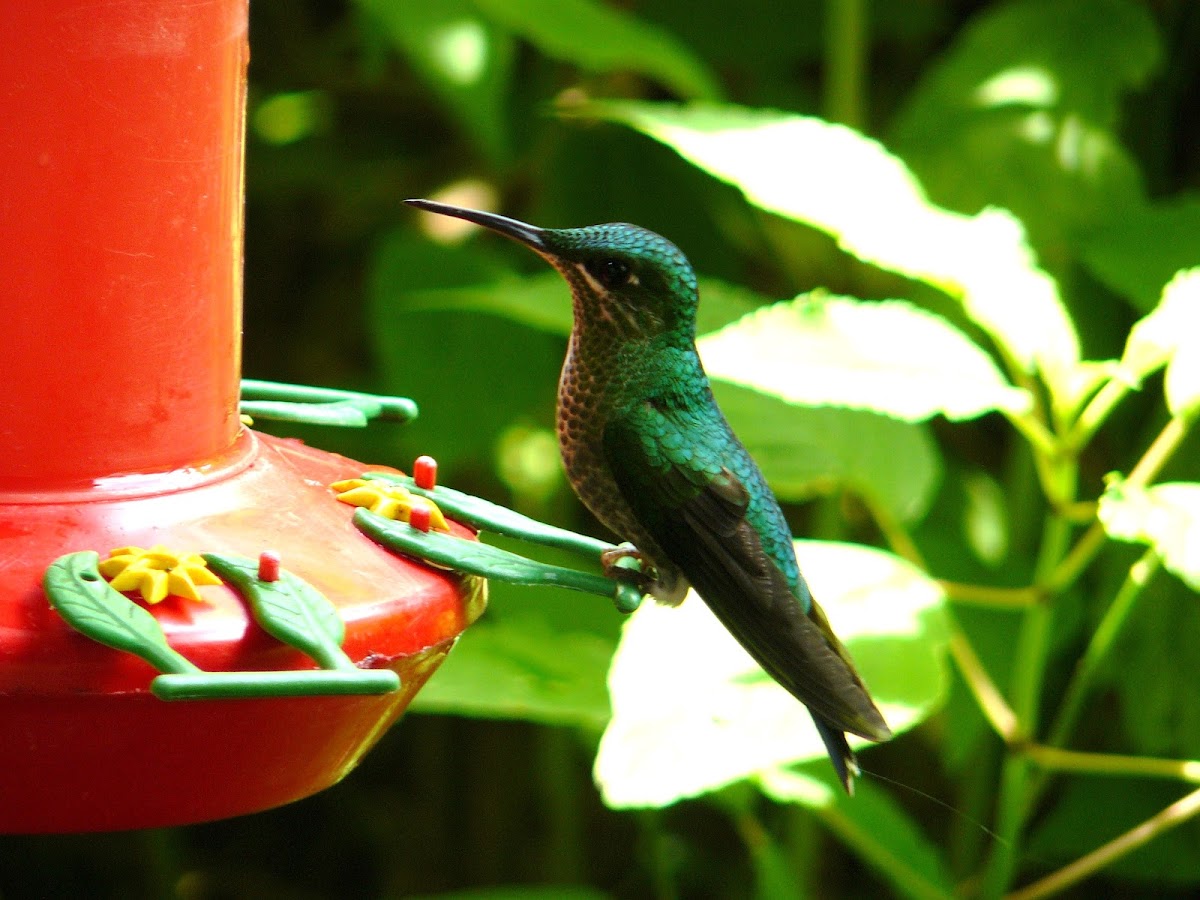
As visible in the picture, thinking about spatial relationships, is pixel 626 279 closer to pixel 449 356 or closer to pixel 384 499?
pixel 384 499

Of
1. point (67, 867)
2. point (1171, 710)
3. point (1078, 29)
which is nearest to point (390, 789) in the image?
point (67, 867)

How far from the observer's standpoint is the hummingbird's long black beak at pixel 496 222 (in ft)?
5.26

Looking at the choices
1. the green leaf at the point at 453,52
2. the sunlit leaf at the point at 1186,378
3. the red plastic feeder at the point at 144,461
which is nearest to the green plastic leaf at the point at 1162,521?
the sunlit leaf at the point at 1186,378

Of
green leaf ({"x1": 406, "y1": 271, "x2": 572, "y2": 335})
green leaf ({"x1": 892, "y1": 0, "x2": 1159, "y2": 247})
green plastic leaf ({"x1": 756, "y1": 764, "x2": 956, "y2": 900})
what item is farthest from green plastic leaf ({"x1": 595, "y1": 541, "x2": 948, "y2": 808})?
green leaf ({"x1": 892, "y1": 0, "x2": 1159, "y2": 247})

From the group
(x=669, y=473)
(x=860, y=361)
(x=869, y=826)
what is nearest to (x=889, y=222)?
(x=860, y=361)

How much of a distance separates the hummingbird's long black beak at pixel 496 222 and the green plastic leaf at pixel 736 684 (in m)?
0.56

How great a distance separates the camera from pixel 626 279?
1911 millimetres

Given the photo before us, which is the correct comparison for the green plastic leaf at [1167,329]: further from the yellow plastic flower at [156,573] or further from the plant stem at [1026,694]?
the yellow plastic flower at [156,573]

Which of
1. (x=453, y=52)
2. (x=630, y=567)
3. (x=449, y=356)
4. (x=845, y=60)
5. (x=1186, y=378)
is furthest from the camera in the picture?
(x=449, y=356)

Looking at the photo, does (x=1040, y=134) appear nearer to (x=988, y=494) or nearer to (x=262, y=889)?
(x=988, y=494)

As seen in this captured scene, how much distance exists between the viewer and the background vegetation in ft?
7.23

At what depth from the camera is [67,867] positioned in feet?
15.9

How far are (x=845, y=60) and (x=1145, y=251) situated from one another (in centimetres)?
90

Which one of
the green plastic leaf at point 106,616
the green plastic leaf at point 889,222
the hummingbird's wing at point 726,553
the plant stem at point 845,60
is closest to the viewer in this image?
the green plastic leaf at point 106,616
